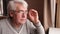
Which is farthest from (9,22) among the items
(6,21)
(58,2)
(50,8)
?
(58,2)

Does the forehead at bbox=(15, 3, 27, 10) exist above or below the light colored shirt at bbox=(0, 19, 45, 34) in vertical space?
above

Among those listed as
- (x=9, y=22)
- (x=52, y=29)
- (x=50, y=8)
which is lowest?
(x=52, y=29)

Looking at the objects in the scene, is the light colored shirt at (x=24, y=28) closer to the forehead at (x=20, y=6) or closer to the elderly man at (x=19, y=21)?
the elderly man at (x=19, y=21)

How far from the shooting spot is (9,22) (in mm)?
1789

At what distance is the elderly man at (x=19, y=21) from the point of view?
167cm

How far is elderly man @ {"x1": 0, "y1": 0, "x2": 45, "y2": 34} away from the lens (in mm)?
1673

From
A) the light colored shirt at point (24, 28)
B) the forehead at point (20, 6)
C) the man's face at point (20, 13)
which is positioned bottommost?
the light colored shirt at point (24, 28)

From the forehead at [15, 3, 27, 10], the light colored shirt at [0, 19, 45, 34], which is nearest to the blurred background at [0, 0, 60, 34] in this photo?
the light colored shirt at [0, 19, 45, 34]

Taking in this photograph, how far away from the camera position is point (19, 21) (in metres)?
1.68

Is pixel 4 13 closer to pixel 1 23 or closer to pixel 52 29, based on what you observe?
pixel 1 23

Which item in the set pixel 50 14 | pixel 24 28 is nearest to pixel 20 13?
pixel 24 28

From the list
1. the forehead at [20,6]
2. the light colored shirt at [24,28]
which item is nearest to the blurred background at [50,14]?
the light colored shirt at [24,28]

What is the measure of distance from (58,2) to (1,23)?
81 cm

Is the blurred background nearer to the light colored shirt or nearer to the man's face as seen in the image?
the light colored shirt
